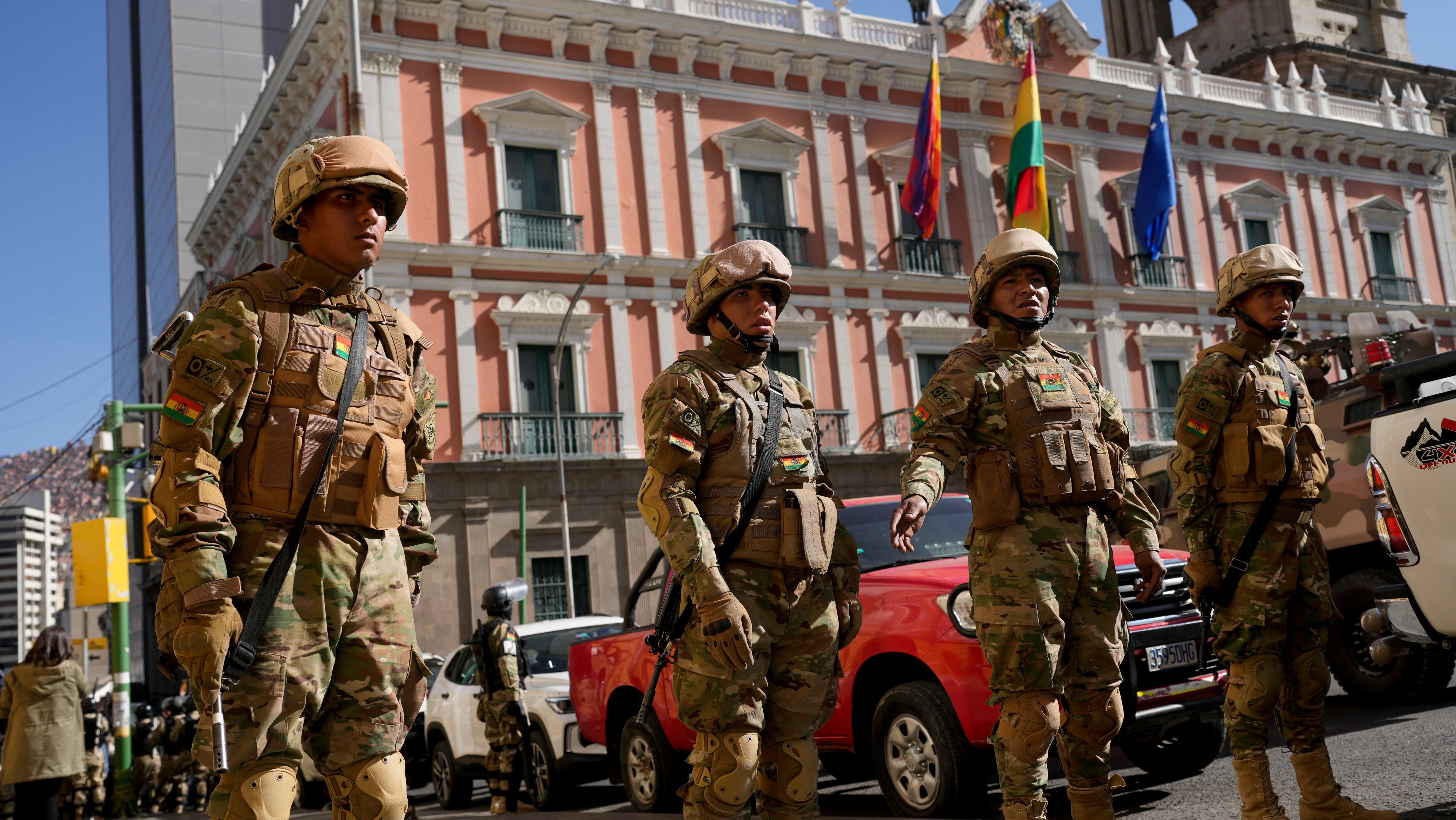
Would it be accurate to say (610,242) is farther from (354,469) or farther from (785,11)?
(354,469)

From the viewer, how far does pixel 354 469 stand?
3611mm

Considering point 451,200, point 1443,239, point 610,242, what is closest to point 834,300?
point 610,242

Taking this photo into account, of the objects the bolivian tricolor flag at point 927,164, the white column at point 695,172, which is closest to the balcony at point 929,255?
the bolivian tricolor flag at point 927,164

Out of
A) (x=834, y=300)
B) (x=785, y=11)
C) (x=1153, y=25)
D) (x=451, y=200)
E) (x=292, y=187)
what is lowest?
(x=292, y=187)

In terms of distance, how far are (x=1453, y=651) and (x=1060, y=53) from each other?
1142 inches

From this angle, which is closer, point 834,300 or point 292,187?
point 292,187

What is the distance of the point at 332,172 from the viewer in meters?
3.67

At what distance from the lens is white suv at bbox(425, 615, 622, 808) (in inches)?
388

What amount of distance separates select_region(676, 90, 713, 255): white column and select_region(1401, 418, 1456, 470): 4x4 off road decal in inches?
860

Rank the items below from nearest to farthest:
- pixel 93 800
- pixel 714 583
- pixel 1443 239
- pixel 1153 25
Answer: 1. pixel 714 583
2. pixel 93 800
3. pixel 1443 239
4. pixel 1153 25

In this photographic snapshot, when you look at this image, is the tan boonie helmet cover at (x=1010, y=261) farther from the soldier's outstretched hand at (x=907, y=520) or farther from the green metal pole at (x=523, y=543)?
the green metal pole at (x=523, y=543)

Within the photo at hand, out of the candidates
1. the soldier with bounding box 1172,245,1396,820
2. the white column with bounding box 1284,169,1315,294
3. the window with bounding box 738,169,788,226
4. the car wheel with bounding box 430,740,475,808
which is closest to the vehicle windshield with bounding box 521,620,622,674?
the car wheel with bounding box 430,740,475,808

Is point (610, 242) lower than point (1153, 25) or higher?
lower

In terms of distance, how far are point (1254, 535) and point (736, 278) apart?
247 centimetres
